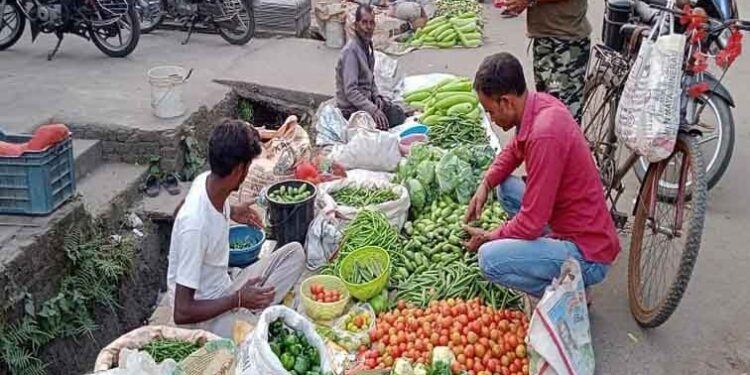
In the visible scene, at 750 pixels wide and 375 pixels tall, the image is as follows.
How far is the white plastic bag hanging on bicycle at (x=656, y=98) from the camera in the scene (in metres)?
3.74

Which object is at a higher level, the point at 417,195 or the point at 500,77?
the point at 500,77

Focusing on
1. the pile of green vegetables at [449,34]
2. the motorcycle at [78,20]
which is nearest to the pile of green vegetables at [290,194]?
the motorcycle at [78,20]

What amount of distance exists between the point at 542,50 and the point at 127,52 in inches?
176

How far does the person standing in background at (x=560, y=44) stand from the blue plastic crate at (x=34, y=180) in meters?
3.05

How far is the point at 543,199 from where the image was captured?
3.39 m

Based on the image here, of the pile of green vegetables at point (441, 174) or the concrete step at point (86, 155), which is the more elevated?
the pile of green vegetables at point (441, 174)

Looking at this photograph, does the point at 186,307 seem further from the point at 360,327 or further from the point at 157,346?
the point at 360,327

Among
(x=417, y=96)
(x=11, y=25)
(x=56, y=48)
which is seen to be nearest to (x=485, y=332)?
(x=417, y=96)

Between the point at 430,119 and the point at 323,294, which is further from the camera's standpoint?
the point at 430,119

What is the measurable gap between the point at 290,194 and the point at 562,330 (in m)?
2.14

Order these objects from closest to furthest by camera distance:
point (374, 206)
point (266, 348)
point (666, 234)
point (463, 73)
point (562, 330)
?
1. point (266, 348)
2. point (562, 330)
3. point (666, 234)
4. point (374, 206)
5. point (463, 73)

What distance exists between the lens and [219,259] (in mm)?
3736

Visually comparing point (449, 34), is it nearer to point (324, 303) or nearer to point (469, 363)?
point (324, 303)

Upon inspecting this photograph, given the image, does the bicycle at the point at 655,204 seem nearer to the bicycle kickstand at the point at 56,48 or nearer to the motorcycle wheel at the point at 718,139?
the motorcycle wheel at the point at 718,139
